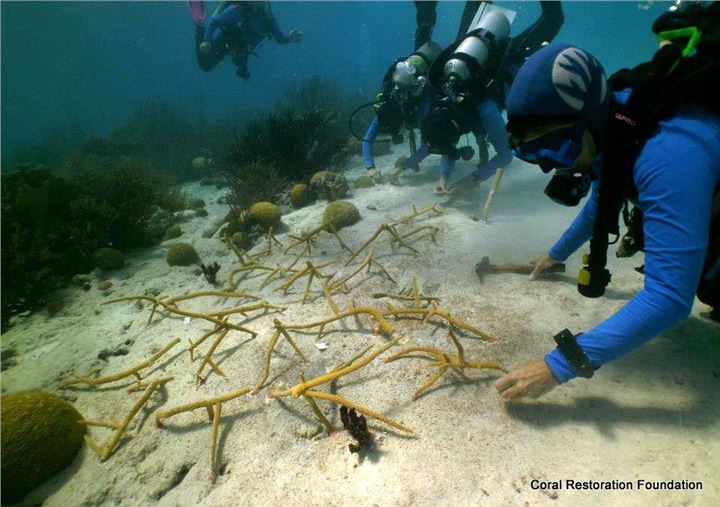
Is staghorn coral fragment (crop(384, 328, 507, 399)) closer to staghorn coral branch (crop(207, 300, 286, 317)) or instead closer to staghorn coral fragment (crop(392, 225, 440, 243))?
staghorn coral branch (crop(207, 300, 286, 317))

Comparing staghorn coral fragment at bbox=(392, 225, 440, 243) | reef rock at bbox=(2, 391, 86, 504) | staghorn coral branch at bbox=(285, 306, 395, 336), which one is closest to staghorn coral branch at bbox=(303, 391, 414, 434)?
staghorn coral branch at bbox=(285, 306, 395, 336)

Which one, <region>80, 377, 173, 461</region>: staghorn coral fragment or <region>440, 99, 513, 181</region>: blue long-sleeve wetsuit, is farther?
<region>440, 99, 513, 181</region>: blue long-sleeve wetsuit

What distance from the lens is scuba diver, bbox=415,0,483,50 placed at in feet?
23.6

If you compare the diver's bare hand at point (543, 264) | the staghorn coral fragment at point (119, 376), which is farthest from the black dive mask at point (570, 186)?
the staghorn coral fragment at point (119, 376)

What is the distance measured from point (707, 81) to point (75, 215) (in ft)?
26.4

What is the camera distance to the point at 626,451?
1.73 m

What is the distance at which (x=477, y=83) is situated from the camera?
551cm

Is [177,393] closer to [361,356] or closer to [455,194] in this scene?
[361,356]

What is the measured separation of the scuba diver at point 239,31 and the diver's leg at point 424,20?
787 centimetres

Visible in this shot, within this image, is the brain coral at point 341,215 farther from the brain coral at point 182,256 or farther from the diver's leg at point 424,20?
the diver's leg at point 424,20

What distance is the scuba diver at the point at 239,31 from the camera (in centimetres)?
1222

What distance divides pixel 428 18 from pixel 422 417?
28.2ft

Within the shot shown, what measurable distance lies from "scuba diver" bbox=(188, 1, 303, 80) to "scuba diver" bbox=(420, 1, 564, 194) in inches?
391

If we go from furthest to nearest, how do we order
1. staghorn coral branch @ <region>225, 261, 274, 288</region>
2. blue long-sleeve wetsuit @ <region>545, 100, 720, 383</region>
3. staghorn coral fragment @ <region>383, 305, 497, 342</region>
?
staghorn coral branch @ <region>225, 261, 274, 288</region>, staghorn coral fragment @ <region>383, 305, 497, 342</region>, blue long-sleeve wetsuit @ <region>545, 100, 720, 383</region>
